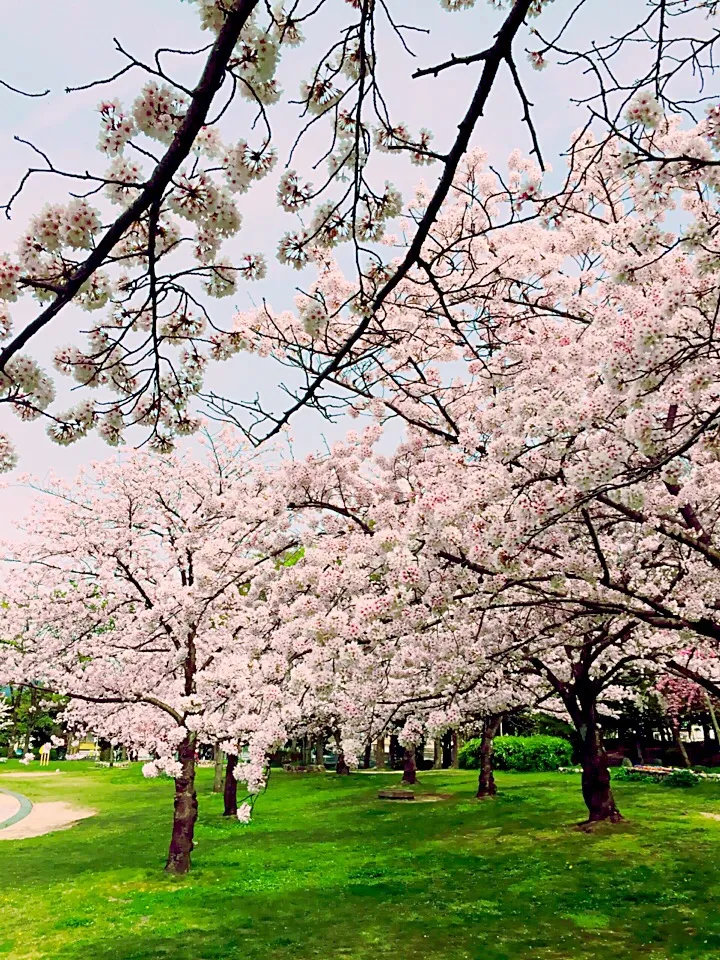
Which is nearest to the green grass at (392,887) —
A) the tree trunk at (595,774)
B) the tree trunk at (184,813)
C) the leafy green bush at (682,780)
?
the tree trunk at (184,813)

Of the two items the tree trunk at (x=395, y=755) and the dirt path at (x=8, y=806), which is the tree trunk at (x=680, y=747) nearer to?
the tree trunk at (x=395, y=755)

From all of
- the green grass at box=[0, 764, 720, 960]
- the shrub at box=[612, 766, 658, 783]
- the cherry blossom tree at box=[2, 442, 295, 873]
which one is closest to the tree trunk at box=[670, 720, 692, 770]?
the shrub at box=[612, 766, 658, 783]

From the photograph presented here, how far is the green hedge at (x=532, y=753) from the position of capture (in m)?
30.6

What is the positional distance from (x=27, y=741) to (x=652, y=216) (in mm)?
53638

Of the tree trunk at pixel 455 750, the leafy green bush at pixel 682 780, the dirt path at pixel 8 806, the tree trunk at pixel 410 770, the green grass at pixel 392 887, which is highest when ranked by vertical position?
the tree trunk at pixel 455 750

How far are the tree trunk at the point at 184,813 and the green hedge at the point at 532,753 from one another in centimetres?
2085

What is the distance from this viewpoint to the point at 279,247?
4055 mm

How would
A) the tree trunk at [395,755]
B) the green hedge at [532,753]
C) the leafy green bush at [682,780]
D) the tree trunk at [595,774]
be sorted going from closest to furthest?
the tree trunk at [595,774] < the leafy green bush at [682,780] < the green hedge at [532,753] < the tree trunk at [395,755]

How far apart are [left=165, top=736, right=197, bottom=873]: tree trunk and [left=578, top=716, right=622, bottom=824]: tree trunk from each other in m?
7.35

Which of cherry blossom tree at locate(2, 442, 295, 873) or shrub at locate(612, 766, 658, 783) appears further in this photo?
shrub at locate(612, 766, 658, 783)

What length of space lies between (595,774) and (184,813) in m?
7.97

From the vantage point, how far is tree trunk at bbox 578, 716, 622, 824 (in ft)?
44.7

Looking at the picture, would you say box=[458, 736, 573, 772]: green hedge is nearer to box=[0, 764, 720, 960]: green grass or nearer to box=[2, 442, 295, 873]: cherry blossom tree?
box=[0, 764, 720, 960]: green grass

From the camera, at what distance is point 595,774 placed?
14289mm
